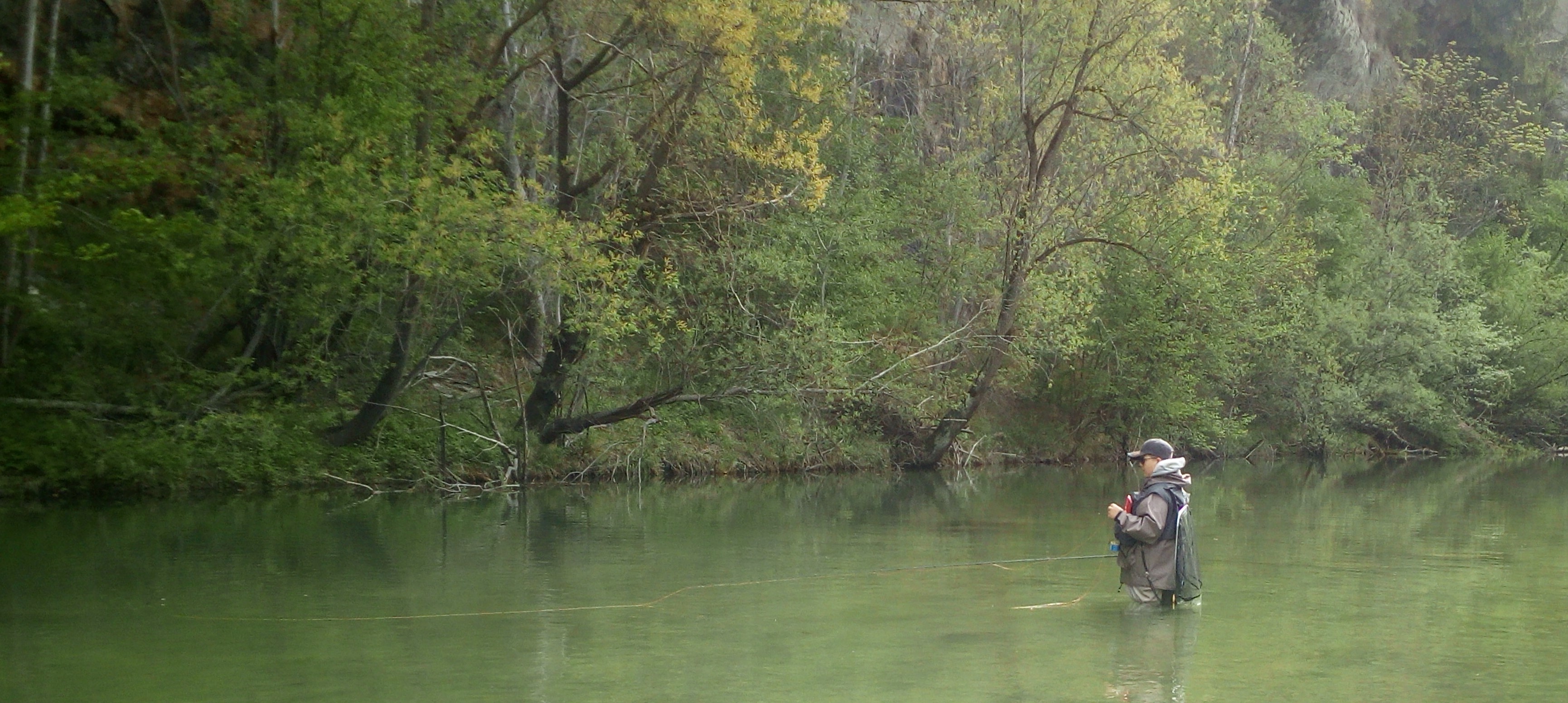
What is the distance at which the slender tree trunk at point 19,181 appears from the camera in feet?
57.6

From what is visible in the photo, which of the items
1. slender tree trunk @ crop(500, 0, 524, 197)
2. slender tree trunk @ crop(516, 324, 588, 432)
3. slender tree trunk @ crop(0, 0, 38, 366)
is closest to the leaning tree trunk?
slender tree trunk @ crop(516, 324, 588, 432)

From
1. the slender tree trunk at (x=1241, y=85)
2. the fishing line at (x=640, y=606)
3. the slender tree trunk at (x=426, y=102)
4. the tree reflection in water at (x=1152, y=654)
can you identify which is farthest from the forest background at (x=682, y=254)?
the tree reflection in water at (x=1152, y=654)

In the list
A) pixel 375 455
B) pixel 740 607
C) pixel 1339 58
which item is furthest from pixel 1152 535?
pixel 1339 58

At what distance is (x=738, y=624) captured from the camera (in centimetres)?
1147

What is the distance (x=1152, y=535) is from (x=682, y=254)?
16051 mm

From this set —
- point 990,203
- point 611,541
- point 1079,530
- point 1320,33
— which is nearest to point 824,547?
point 611,541

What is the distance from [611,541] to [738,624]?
595 centimetres

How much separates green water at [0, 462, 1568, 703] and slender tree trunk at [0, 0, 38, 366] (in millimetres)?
2580

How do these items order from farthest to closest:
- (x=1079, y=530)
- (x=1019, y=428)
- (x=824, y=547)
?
1. (x=1019, y=428)
2. (x=1079, y=530)
3. (x=824, y=547)

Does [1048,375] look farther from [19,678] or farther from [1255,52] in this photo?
[19,678]

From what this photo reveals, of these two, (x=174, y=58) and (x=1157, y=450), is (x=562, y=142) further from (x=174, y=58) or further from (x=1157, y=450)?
(x=1157, y=450)

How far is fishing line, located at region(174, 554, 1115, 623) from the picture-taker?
37.5ft

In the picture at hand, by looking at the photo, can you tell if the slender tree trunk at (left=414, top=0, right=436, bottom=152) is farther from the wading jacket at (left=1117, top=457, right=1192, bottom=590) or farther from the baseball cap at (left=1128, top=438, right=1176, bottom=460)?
the wading jacket at (left=1117, top=457, right=1192, bottom=590)

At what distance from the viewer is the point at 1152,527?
11508mm
